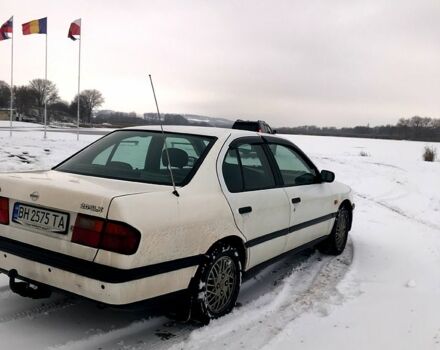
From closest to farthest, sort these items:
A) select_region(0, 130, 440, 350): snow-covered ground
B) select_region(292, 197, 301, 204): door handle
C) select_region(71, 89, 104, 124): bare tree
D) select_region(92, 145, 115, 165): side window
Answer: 1. select_region(0, 130, 440, 350): snow-covered ground
2. select_region(92, 145, 115, 165): side window
3. select_region(292, 197, 301, 204): door handle
4. select_region(71, 89, 104, 124): bare tree

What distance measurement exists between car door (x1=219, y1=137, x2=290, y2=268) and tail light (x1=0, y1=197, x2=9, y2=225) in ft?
5.36

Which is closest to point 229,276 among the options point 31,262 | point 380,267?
point 31,262

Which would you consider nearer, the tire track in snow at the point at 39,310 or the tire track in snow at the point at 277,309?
the tire track in snow at the point at 277,309

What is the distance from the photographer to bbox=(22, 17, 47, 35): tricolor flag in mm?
→ 22242

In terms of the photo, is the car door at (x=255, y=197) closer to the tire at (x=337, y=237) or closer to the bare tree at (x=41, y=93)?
the tire at (x=337, y=237)

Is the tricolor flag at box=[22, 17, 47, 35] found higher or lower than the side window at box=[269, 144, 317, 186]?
higher

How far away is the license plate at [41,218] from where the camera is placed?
9.65 feet

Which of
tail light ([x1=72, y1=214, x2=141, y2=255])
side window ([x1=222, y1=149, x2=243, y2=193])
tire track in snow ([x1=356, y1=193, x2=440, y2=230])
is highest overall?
side window ([x1=222, y1=149, x2=243, y2=193])

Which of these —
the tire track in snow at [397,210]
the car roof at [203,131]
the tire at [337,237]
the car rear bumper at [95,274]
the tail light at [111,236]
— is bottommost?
the tire track in snow at [397,210]

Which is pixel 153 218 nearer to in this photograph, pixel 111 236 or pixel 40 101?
pixel 111 236

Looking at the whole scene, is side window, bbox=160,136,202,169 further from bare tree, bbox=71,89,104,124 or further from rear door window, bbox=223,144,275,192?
bare tree, bbox=71,89,104,124

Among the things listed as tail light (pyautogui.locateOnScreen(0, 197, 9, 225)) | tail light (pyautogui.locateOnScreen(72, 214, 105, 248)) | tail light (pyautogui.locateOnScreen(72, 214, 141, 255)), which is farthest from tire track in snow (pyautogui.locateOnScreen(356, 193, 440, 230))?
tail light (pyautogui.locateOnScreen(0, 197, 9, 225))

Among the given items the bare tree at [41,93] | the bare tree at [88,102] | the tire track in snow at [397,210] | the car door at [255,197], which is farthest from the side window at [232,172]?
the bare tree at [41,93]

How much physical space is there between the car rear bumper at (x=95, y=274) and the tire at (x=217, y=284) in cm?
14
